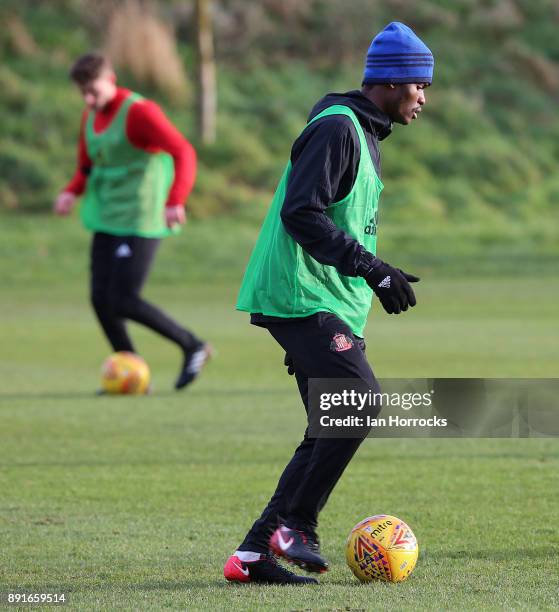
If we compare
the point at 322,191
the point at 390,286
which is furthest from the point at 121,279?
the point at 390,286

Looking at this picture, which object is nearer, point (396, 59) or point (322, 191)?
point (322, 191)

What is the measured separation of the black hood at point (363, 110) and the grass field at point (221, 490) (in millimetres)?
1680

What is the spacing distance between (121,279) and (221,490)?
4104 millimetres

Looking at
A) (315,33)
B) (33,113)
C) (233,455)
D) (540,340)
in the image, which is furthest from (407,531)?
(315,33)

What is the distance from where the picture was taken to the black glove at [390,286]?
16.8 feet

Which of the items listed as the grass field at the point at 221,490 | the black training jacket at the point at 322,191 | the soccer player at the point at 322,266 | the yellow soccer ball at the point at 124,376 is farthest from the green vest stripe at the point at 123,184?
the black training jacket at the point at 322,191

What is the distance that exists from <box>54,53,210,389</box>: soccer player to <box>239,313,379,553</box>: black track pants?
18.9 ft

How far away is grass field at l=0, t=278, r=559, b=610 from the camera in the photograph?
5273mm

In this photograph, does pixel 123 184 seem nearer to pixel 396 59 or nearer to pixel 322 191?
pixel 396 59

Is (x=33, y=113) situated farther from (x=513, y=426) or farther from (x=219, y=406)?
(x=513, y=426)

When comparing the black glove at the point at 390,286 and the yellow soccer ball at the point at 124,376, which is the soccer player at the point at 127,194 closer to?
the yellow soccer ball at the point at 124,376

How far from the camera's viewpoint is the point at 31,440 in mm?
9172

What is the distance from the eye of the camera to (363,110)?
5.40m

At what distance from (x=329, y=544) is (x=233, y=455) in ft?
8.31
